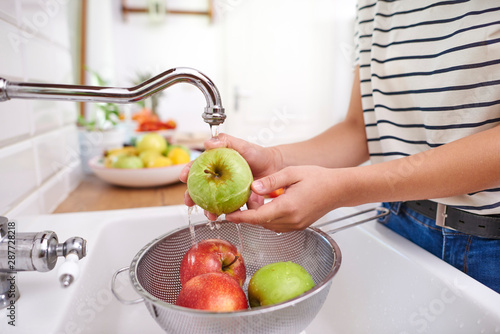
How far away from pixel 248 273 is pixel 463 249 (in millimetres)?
356

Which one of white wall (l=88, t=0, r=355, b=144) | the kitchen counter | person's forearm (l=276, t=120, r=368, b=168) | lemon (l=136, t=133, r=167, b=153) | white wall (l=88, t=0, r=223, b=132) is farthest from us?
white wall (l=88, t=0, r=223, b=132)

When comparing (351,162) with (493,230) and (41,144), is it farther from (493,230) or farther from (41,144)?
(41,144)

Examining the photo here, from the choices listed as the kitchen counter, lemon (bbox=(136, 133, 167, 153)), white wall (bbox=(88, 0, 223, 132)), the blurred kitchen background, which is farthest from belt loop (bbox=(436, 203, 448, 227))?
white wall (bbox=(88, 0, 223, 132))

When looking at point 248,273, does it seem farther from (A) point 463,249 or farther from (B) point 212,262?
(A) point 463,249

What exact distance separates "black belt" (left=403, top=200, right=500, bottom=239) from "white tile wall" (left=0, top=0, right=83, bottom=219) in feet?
2.37

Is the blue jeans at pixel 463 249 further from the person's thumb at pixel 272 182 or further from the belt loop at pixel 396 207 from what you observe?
the person's thumb at pixel 272 182

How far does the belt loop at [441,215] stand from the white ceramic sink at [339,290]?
0.19 feet

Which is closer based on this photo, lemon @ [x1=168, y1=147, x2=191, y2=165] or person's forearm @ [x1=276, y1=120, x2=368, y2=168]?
person's forearm @ [x1=276, y1=120, x2=368, y2=168]

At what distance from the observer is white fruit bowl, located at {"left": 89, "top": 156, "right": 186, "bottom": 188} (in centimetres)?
102

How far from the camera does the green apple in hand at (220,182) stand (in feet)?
1.49

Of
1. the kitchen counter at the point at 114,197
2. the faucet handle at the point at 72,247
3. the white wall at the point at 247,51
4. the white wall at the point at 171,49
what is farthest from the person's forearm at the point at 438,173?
the white wall at the point at 171,49

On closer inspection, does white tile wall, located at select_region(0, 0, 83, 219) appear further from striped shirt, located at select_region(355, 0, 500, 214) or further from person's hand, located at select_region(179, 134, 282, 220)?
striped shirt, located at select_region(355, 0, 500, 214)

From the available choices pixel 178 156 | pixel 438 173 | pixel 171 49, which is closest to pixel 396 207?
pixel 438 173

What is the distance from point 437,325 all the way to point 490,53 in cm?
40
